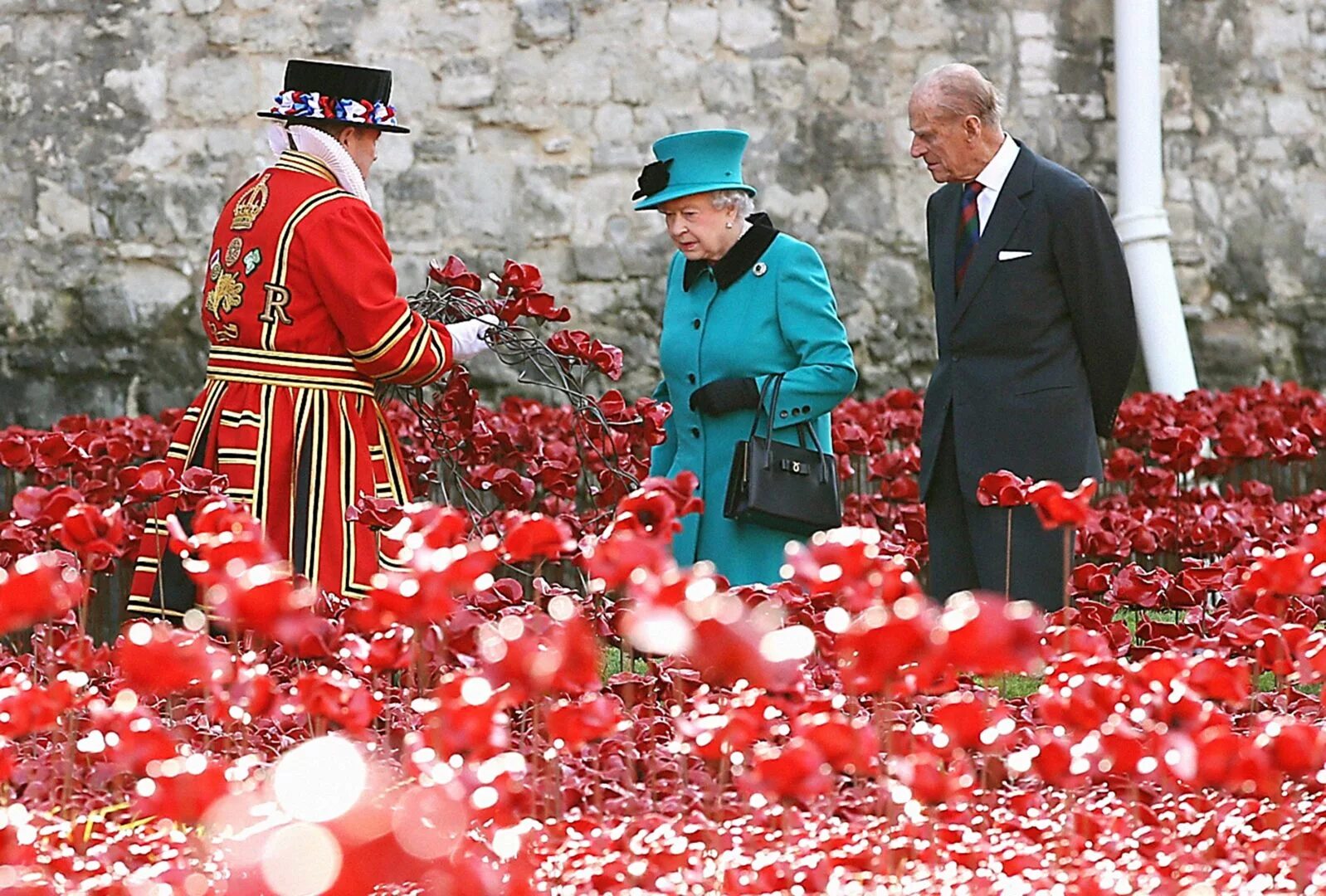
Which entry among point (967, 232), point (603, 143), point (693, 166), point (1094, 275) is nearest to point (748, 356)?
point (693, 166)

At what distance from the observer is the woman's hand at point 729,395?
419 cm

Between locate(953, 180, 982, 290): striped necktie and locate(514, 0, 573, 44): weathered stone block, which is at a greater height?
locate(514, 0, 573, 44): weathered stone block

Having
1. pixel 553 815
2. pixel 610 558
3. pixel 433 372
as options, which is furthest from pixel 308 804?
pixel 433 372

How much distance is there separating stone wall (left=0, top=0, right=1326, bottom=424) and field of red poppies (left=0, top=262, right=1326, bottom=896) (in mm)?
4795

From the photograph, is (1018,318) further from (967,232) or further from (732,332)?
(732,332)

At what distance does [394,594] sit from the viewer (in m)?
2.09

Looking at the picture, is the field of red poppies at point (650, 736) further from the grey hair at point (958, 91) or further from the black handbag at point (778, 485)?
the grey hair at point (958, 91)

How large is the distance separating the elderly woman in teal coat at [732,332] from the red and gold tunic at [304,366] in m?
0.59

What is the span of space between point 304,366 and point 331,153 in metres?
0.45

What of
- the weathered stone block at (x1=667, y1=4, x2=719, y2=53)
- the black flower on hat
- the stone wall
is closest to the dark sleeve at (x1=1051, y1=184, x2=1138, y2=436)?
the black flower on hat

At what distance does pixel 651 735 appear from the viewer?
2.73 m

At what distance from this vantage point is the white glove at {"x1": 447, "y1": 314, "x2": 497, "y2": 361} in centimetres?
417

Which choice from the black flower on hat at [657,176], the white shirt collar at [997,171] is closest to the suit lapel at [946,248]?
the white shirt collar at [997,171]

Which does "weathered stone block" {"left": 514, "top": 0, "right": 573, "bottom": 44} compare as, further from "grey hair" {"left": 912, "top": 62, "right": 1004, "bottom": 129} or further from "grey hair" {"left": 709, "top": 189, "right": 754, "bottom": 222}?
"grey hair" {"left": 912, "top": 62, "right": 1004, "bottom": 129}
